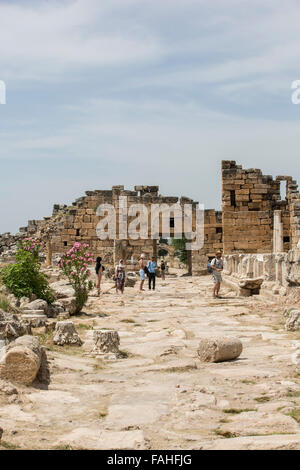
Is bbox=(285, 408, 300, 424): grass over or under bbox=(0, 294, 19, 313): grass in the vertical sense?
under

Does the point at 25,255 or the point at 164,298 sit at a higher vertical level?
the point at 25,255

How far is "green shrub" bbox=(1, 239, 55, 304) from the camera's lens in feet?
37.4

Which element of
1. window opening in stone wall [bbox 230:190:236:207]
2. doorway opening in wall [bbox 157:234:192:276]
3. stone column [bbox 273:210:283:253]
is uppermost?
window opening in stone wall [bbox 230:190:236:207]

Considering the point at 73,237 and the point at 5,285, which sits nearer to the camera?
the point at 5,285

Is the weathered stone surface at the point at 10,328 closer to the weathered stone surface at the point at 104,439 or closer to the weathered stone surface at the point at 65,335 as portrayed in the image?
the weathered stone surface at the point at 65,335

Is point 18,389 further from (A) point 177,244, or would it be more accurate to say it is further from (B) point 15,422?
(A) point 177,244

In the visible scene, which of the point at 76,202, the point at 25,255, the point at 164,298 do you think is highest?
the point at 76,202

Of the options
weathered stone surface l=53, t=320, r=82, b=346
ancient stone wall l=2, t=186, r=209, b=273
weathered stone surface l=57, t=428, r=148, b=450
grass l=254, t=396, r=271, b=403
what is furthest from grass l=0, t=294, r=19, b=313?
ancient stone wall l=2, t=186, r=209, b=273

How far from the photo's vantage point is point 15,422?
405cm

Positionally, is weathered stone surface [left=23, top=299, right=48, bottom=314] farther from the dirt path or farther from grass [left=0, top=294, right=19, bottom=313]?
the dirt path

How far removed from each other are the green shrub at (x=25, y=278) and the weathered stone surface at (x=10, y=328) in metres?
3.78

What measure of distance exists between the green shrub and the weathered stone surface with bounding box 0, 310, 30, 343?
378 cm

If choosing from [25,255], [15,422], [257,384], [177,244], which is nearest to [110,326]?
[25,255]

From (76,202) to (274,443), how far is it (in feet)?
77.0
